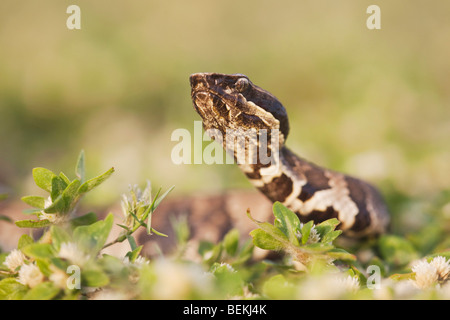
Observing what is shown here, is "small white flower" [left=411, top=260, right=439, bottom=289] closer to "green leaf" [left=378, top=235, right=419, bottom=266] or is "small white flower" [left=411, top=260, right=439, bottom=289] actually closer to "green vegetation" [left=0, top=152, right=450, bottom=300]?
"green vegetation" [left=0, top=152, right=450, bottom=300]

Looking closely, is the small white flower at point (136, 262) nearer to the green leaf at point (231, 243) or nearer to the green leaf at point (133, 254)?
the green leaf at point (133, 254)

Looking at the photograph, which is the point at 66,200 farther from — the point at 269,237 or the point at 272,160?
the point at 272,160

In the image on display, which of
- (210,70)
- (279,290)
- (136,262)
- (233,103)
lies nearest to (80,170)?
(136,262)

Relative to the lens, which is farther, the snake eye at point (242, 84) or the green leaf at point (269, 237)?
the snake eye at point (242, 84)

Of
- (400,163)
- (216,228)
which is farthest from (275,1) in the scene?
(216,228)

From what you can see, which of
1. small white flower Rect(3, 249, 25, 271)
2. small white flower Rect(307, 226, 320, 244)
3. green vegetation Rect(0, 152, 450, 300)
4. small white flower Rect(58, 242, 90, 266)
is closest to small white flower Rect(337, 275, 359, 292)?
green vegetation Rect(0, 152, 450, 300)

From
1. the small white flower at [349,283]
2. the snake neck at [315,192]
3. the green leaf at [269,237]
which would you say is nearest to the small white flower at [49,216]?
the green leaf at [269,237]

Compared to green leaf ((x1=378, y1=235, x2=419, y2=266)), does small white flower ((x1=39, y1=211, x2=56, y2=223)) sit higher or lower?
A: higher
